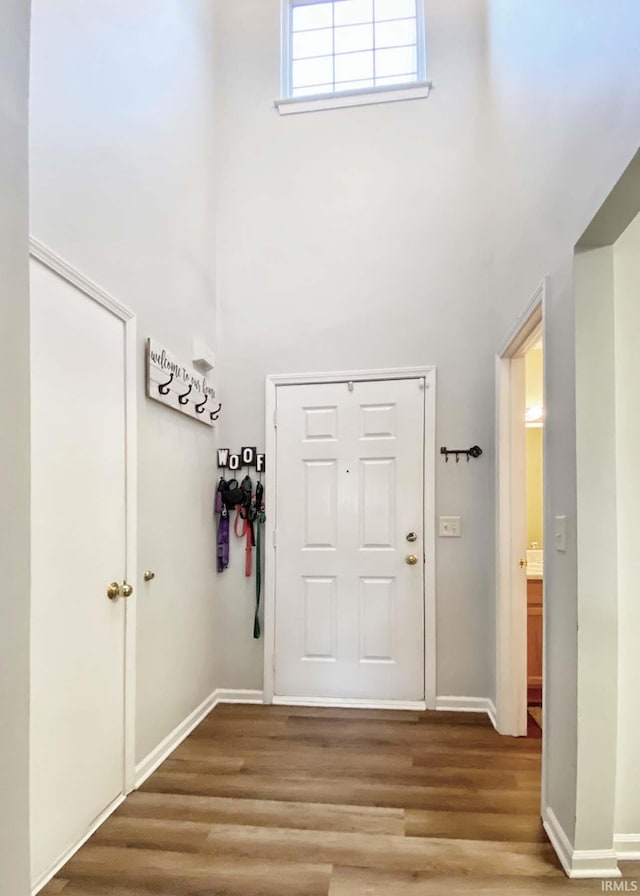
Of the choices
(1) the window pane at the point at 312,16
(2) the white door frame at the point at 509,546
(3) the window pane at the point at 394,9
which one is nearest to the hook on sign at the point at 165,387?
(2) the white door frame at the point at 509,546

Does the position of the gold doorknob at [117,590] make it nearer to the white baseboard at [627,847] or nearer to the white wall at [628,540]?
the white wall at [628,540]

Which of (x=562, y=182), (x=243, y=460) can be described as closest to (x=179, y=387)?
(x=243, y=460)

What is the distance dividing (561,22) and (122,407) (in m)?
2.23

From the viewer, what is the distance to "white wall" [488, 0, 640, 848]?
155cm

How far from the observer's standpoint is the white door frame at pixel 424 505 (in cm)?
332

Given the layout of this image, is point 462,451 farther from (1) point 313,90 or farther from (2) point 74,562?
(1) point 313,90

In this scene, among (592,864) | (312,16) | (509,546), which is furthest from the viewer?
(312,16)

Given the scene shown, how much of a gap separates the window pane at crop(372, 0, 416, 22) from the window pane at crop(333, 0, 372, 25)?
0.18 feet

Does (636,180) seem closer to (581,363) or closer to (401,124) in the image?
(581,363)

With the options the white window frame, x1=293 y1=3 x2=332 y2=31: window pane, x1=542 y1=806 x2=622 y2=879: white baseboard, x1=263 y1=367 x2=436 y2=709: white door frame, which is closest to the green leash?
x1=263 y1=367 x2=436 y2=709: white door frame

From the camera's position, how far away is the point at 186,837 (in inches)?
80.9

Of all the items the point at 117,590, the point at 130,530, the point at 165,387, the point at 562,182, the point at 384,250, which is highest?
the point at 384,250

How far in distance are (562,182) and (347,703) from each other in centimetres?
295
